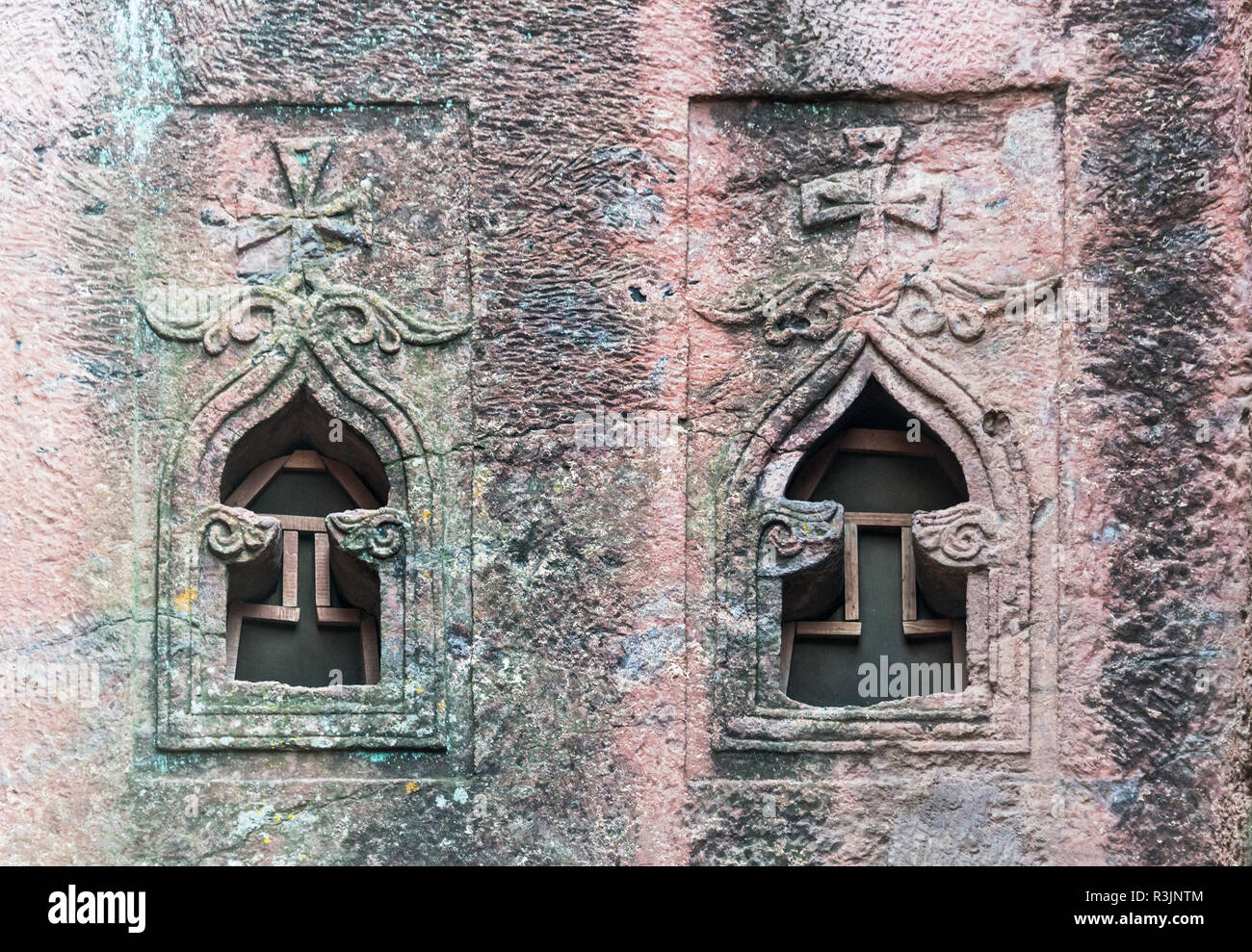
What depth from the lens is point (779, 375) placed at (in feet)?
21.0

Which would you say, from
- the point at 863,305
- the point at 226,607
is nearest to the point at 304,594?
the point at 226,607

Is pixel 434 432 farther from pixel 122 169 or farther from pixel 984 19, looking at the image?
pixel 984 19

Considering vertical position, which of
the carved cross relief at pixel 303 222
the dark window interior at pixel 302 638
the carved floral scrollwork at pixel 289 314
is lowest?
the dark window interior at pixel 302 638

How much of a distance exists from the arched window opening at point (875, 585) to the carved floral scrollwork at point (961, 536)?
0.40 feet

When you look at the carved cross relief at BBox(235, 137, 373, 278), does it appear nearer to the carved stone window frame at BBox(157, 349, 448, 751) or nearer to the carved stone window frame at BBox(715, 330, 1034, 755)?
the carved stone window frame at BBox(157, 349, 448, 751)

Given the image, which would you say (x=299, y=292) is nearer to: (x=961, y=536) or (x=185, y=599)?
(x=185, y=599)

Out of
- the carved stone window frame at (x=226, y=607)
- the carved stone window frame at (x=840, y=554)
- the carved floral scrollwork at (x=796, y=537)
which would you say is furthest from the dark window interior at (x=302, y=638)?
the carved floral scrollwork at (x=796, y=537)

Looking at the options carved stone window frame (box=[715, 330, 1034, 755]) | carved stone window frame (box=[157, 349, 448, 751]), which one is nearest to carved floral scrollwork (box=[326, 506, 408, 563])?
carved stone window frame (box=[157, 349, 448, 751])

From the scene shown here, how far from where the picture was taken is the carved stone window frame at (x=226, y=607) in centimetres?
621

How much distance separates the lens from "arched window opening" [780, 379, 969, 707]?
21.1 ft

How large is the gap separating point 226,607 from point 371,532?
48cm

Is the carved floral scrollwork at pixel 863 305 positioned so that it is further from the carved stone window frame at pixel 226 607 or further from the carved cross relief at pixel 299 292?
the carved stone window frame at pixel 226 607

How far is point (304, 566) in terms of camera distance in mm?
6516
